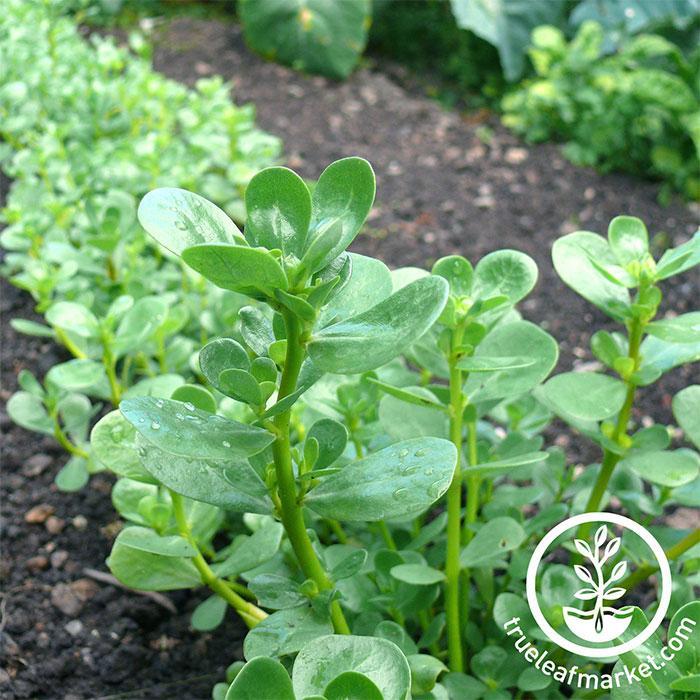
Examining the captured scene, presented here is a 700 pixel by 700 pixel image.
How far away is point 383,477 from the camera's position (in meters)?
0.90

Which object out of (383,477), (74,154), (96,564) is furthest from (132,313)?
(74,154)

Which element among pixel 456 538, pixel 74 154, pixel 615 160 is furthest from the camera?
pixel 615 160

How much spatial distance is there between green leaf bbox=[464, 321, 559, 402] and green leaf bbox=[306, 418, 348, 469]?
0.19m

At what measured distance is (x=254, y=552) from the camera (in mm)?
1095

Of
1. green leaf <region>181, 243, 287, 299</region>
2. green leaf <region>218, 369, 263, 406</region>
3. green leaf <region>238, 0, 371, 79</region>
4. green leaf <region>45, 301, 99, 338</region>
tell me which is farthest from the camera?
green leaf <region>238, 0, 371, 79</region>

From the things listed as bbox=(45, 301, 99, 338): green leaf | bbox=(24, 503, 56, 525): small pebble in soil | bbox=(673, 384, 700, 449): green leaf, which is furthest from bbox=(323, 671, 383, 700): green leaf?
bbox=(24, 503, 56, 525): small pebble in soil

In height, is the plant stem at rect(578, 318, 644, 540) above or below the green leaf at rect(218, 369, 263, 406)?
below

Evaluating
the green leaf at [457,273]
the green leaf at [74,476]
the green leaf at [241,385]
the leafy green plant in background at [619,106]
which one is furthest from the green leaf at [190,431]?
the leafy green plant in background at [619,106]

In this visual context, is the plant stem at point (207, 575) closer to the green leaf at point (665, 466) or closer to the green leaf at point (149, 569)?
the green leaf at point (149, 569)

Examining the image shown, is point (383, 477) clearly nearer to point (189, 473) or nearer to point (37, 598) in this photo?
point (189, 473)

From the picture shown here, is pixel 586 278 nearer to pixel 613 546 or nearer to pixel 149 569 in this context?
pixel 613 546

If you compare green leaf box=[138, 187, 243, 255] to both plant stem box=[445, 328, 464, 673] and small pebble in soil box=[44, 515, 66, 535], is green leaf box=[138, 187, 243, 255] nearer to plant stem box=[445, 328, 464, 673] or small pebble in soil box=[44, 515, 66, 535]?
plant stem box=[445, 328, 464, 673]

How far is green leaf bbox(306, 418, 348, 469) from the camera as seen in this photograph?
3.28 feet

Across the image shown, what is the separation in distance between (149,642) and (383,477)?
2.29 feet
